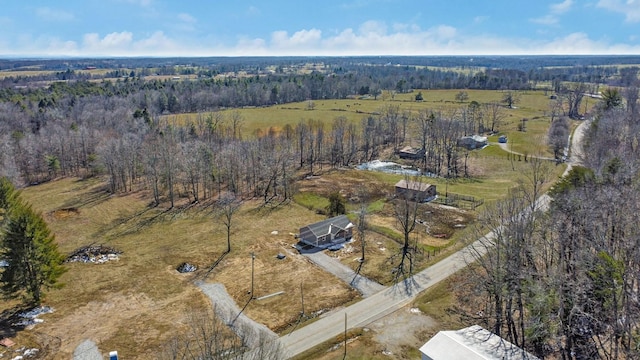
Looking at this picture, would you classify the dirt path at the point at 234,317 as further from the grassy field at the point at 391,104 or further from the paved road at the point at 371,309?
the grassy field at the point at 391,104

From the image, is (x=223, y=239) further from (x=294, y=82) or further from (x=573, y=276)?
(x=294, y=82)

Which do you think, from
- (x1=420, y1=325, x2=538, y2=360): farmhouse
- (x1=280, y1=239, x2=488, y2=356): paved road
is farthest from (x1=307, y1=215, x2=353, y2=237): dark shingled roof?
(x1=420, y1=325, x2=538, y2=360): farmhouse

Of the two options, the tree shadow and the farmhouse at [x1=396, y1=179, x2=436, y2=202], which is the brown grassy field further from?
the farmhouse at [x1=396, y1=179, x2=436, y2=202]

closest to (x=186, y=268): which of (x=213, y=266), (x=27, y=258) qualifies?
(x=213, y=266)

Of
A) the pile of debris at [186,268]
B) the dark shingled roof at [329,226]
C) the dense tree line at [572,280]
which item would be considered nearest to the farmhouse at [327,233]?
the dark shingled roof at [329,226]

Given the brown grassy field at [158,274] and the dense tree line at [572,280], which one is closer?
the dense tree line at [572,280]

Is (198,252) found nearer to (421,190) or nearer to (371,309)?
(371,309)

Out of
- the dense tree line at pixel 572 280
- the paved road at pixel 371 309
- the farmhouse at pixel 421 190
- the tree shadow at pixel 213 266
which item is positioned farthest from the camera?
the farmhouse at pixel 421 190
